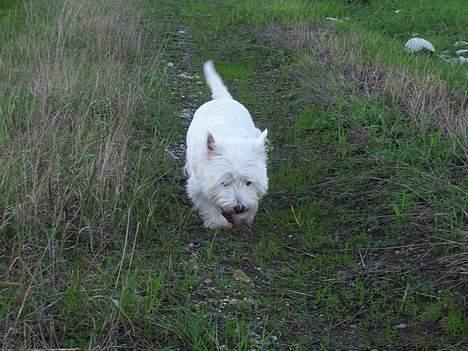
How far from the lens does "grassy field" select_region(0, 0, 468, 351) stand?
3629 millimetres

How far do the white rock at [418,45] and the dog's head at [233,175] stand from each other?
4.87 meters

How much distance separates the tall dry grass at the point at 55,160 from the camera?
3.47m

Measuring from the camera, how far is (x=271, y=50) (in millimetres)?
9867

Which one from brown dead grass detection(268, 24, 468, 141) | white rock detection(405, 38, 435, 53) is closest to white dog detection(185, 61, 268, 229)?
brown dead grass detection(268, 24, 468, 141)

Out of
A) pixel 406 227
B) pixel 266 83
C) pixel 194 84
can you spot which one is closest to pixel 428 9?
pixel 266 83

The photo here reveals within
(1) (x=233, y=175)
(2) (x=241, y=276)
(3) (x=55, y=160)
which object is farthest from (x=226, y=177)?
(3) (x=55, y=160)

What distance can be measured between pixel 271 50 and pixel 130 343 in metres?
7.03

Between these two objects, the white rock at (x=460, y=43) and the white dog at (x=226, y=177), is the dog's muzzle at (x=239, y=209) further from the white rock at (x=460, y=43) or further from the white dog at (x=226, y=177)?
the white rock at (x=460, y=43)

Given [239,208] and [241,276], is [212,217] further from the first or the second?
[241,276]

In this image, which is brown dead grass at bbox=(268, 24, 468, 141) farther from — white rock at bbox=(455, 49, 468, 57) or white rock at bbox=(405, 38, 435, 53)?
white rock at bbox=(455, 49, 468, 57)

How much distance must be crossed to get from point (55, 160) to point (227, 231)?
1356 millimetres

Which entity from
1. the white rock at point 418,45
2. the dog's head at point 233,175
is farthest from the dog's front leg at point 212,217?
the white rock at point 418,45

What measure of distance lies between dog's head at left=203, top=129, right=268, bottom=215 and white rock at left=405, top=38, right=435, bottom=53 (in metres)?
4.87

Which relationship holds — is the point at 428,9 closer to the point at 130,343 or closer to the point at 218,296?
the point at 218,296
